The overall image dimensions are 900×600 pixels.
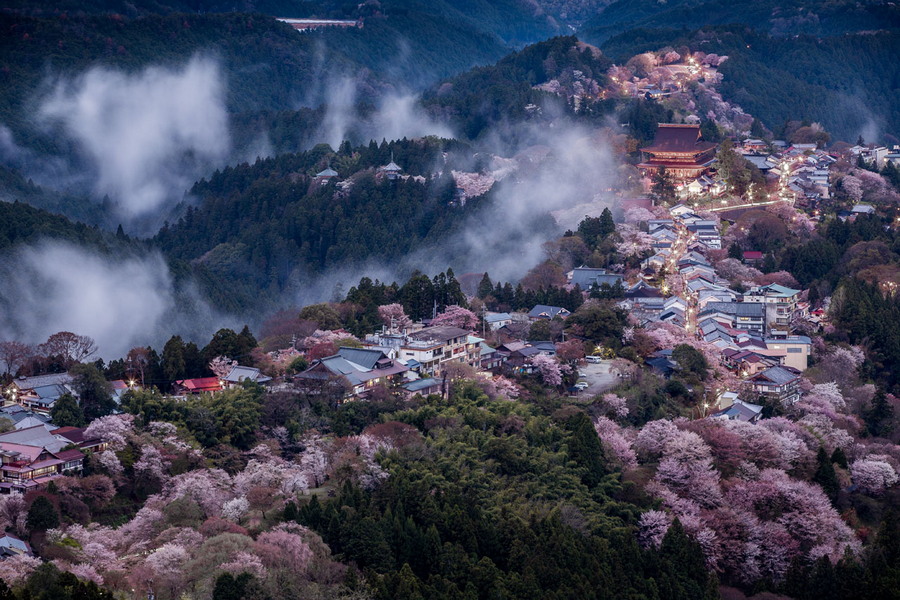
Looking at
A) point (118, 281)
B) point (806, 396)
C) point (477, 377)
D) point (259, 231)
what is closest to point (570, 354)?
point (477, 377)

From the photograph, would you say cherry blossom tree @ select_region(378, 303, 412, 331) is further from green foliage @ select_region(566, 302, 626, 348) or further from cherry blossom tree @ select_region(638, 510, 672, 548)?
cherry blossom tree @ select_region(638, 510, 672, 548)

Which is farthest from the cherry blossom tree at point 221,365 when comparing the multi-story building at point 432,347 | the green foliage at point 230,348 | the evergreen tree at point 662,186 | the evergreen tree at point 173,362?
the evergreen tree at point 662,186

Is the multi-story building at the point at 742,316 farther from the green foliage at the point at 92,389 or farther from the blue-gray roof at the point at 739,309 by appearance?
the green foliage at the point at 92,389

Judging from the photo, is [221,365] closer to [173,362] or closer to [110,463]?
[173,362]

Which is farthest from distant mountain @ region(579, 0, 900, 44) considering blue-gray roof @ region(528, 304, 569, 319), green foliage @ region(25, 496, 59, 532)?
green foliage @ region(25, 496, 59, 532)

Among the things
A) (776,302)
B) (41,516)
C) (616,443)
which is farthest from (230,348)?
(776,302)

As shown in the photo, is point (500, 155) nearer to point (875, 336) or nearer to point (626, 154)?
point (626, 154)

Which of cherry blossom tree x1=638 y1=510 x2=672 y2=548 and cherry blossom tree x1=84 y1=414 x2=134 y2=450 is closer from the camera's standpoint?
cherry blossom tree x1=84 y1=414 x2=134 y2=450
